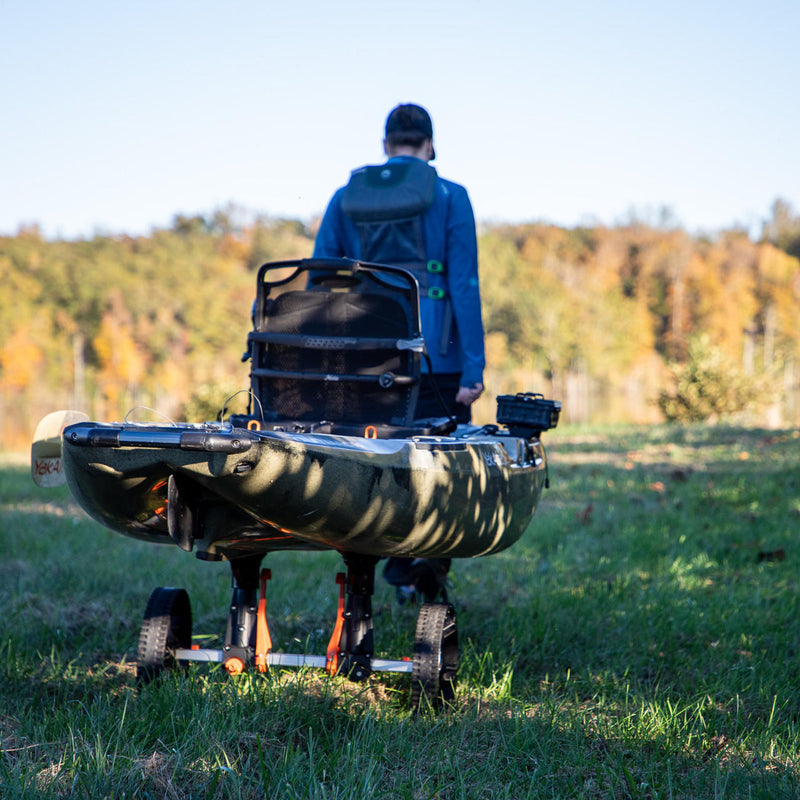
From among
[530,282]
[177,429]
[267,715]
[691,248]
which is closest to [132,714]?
[267,715]

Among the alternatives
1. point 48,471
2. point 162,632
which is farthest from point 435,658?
point 48,471

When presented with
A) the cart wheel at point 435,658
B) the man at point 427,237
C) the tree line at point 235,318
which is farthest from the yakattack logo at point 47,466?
the tree line at point 235,318

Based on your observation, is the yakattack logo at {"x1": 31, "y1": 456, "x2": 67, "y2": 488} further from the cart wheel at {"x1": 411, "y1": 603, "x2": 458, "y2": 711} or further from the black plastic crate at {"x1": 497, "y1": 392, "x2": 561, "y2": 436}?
the black plastic crate at {"x1": 497, "y1": 392, "x2": 561, "y2": 436}

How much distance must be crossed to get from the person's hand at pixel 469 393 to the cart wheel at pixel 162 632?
5.01ft

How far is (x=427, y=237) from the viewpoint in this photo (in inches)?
147

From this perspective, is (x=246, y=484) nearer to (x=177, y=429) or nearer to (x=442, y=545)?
(x=177, y=429)

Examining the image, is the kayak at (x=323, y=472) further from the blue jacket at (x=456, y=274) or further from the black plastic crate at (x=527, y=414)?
the blue jacket at (x=456, y=274)

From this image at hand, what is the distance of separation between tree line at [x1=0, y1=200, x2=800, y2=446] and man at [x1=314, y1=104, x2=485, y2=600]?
4402cm

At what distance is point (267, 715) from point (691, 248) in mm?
116937

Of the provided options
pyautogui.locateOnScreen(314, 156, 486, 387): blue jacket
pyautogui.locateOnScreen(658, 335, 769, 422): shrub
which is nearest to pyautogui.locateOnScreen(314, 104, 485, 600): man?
pyautogui.locateOnScreen(314, 156, 486, 387): blue jacket

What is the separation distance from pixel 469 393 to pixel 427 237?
29.7 inches

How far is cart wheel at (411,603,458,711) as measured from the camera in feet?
9.34

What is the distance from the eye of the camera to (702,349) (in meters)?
24.7

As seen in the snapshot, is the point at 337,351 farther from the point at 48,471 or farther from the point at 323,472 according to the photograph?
the point at 48,471
